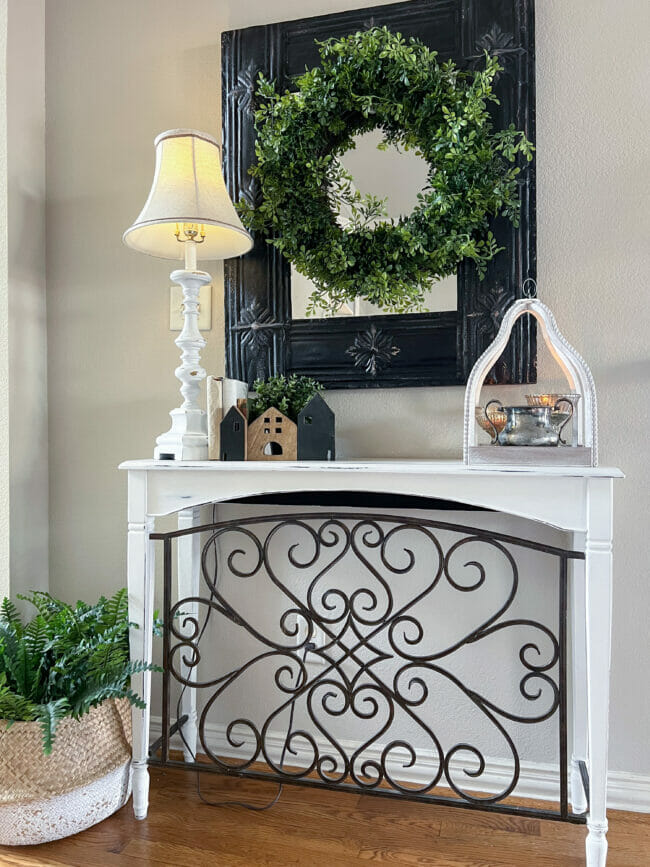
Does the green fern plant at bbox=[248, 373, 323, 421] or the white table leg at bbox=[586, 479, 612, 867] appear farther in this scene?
the green fern plant at bbox=[248, 373, 323, 421]

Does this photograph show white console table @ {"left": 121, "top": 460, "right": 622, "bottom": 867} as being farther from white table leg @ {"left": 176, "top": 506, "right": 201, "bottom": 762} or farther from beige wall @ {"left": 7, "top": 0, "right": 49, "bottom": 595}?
beige wall @ {"left": 7, "top": 0, "right": 49, "bottom": 595}

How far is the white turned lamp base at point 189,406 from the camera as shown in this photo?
4.70 feet

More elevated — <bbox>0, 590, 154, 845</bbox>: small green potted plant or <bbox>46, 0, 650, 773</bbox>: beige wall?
<bbox>46, 0, 650, 773</bbox>: beige wall

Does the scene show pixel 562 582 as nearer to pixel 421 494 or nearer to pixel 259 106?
pixel 421 494

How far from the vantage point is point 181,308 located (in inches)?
68.6

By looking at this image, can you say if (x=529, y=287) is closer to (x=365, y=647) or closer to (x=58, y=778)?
(x=365, y=647)

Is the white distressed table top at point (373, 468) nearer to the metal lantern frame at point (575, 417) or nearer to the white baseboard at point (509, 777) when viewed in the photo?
the metal lantern frame at point (575, 417)

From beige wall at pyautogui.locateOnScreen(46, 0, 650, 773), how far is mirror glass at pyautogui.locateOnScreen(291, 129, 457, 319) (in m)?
0.22

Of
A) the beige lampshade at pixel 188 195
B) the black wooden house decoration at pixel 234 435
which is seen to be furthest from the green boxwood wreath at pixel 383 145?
the black wooden house decoration at pixel 234 435

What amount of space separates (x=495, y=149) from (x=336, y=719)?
1.50 meters

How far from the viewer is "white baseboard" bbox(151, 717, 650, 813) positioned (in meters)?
1.46

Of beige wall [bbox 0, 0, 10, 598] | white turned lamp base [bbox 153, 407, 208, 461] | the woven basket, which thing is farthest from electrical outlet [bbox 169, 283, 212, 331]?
the woven basket

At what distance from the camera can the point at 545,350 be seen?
1.51 m

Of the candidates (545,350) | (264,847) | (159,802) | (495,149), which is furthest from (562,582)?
(159,802)
